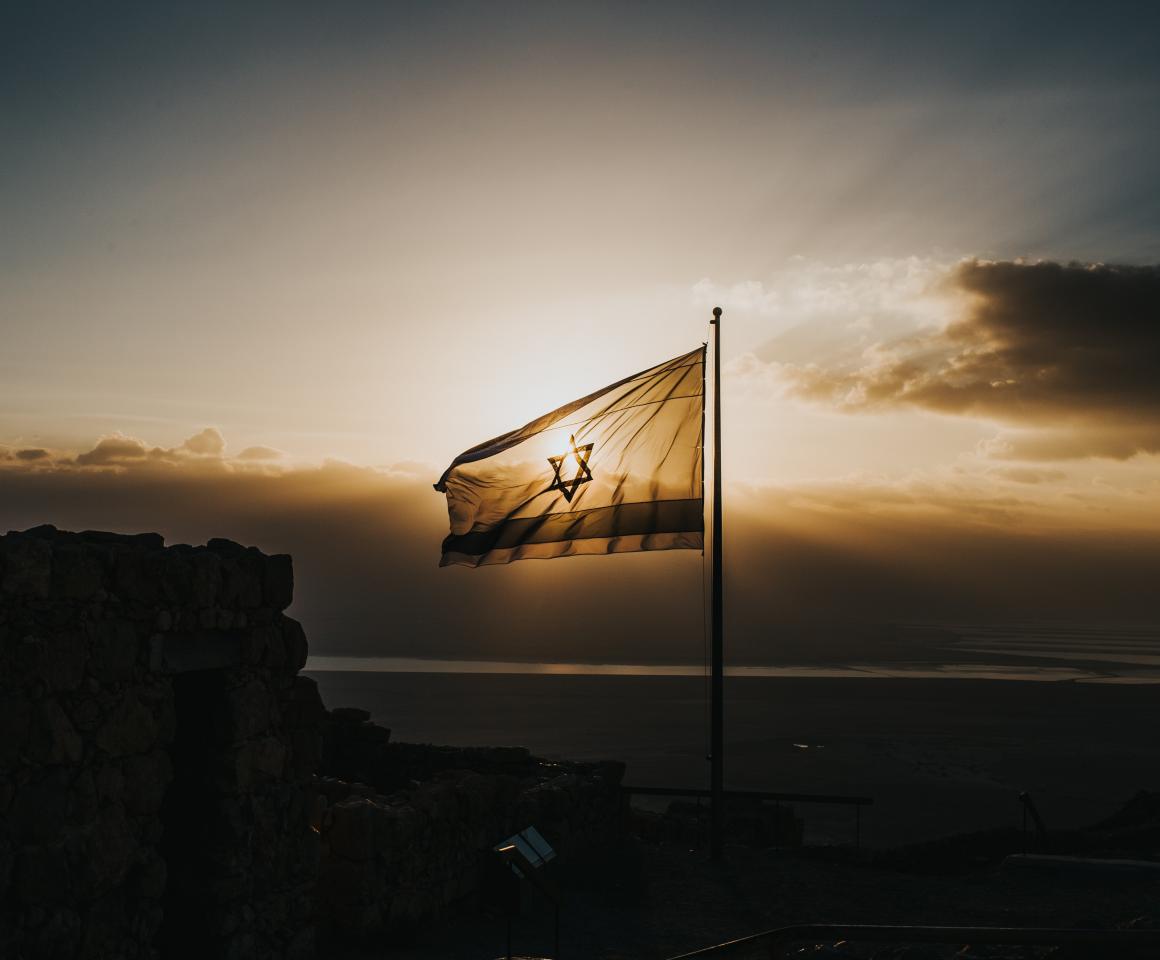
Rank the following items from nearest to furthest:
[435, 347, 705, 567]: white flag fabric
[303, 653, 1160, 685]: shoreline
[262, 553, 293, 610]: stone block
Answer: [262, 553, 293, 610]: stone block < [435, 347, 705, 567]: white flag fabric < [303, 653, 1160, 685]: shoreline

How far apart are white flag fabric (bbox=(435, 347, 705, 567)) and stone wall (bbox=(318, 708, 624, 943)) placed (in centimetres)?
279

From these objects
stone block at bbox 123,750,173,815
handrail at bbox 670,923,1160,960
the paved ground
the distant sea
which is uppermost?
stone block at bbox 123,750,173,815

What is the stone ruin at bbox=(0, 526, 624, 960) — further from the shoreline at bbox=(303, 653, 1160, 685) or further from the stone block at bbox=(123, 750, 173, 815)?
the shoreline at bbox=(303, 653, 1160, 685)

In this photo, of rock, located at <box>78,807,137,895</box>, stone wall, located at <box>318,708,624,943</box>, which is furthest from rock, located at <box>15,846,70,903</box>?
stone wall, located at <box>318,708,624,943</box>

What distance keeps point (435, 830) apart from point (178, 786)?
11.3ft

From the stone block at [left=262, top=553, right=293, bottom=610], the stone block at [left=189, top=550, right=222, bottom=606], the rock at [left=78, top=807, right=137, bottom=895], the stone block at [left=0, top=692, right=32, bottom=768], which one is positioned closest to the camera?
the stone block at [left=0, top=692, right=32, bottom=768]

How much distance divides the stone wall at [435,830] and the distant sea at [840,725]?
6.88 metres

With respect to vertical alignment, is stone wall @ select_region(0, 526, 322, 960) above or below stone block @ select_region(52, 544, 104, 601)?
below

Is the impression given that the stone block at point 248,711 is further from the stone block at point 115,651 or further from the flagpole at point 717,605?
the flagpole at point 717,605

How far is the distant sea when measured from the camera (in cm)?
2431

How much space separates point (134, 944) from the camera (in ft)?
22.5

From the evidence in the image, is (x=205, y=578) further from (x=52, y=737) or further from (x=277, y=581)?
(x=52, y=737)

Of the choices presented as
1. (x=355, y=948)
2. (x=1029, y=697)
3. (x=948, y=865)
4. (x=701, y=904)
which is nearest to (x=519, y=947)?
(x=355, y=948)

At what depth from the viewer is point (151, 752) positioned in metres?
7.05
